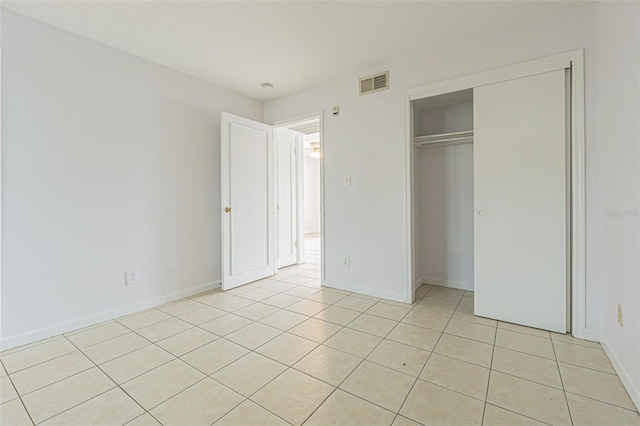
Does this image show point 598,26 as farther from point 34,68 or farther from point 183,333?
point 34,68

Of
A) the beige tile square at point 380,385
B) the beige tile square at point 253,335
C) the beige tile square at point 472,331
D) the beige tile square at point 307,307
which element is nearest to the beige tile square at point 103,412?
the beige tile square at point 253,335

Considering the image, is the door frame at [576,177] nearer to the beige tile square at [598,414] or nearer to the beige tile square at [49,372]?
the beige tile square at [598,414]

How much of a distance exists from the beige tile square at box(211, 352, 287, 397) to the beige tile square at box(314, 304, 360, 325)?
812 mm

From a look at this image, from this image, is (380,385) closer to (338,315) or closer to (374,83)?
(338,315)

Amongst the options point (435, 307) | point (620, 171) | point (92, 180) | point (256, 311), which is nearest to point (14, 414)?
point (256, 311)

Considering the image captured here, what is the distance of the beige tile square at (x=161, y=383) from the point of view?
1610 millimetres

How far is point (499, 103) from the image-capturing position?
8.28 ft

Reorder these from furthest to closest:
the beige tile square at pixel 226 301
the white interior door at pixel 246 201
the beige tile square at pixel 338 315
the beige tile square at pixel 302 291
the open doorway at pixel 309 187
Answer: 1. the open doorway at pixel 309 187
2. the white interior door at pixel 246 201
3. the beige tile square at pixel 302 291
4. the beige tile square at pixel 226 301
5. the beige tile square at pixel 338 315

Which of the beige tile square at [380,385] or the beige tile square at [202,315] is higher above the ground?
the beige tile square at [202,315]

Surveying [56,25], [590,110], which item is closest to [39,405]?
[56,25]

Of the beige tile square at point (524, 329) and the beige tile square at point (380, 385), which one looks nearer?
the beige tile square at point (380, 385)

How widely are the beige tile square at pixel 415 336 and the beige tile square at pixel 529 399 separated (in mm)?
493

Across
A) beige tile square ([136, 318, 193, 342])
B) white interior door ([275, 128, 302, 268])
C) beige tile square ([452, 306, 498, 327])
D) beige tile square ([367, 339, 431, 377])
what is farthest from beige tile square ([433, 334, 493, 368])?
white interior door ([275, 128, 302, 268])

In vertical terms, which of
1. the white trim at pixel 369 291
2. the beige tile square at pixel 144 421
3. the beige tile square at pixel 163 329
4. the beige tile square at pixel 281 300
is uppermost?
the white trim at pixel 369 291
